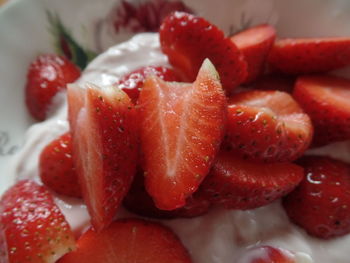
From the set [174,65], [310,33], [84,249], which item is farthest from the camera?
[310,33]

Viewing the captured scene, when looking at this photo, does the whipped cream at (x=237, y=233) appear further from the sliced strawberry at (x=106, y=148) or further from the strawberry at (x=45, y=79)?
the strawberry at (x=45, y=79)

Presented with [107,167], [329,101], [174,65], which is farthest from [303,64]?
[107,167]

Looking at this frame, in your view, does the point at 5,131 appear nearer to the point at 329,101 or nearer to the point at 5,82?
the point at 5,82

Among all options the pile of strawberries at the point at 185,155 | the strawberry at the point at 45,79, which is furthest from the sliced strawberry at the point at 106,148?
Result: the strawberry at the point at 45,79

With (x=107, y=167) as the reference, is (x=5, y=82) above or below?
below

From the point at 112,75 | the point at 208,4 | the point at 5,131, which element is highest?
the point at 208,4

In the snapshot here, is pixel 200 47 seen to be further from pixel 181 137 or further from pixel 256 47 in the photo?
pixel 181 137

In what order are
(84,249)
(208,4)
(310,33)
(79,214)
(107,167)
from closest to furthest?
(107,167), (84,249), (79,214), (310,33), (208,4)
